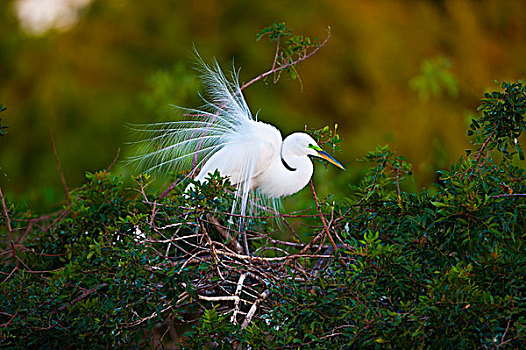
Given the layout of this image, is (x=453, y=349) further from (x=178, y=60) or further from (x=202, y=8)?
(x=202, y=8)

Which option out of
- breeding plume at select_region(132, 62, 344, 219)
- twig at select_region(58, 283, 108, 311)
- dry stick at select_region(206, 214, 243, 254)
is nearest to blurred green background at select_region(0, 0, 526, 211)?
breeding plume at select_region(132, 62, 344, 219)

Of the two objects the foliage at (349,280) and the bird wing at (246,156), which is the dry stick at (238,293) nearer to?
the foliage at (349,280)

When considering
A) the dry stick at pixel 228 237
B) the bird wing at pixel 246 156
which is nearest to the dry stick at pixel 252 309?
the dry stick at pixel 228 237

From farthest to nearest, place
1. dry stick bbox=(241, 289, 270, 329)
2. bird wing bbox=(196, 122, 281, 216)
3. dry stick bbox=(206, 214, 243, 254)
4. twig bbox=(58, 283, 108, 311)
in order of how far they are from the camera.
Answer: bird wing bbox=(196, 122, 281, 216), dry stick bbox=(206, 214, 243, 254), twig bbox=(58, 283, 108, 311), dry stick bbox=(241, 289, 270, 329)

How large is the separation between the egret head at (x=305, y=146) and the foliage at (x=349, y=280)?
294 mm

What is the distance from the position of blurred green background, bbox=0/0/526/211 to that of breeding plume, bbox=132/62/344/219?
2.52m

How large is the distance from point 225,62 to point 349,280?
3939 mm

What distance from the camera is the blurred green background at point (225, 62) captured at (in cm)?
543

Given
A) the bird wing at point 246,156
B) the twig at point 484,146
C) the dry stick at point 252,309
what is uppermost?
the bird wing at point 246,156

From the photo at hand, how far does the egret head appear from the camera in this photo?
2.38 m

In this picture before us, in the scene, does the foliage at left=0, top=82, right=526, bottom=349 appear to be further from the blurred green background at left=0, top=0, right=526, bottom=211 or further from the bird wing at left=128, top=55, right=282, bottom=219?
the blurred green background at left=0, top=0, right=526, bottom=211

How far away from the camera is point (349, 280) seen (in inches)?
62.9

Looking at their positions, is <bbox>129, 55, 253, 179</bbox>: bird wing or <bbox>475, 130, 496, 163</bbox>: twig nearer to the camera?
<bbox>475, 130, 496, 163</bbox>: twig

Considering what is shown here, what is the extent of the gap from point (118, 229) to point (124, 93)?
389cm
